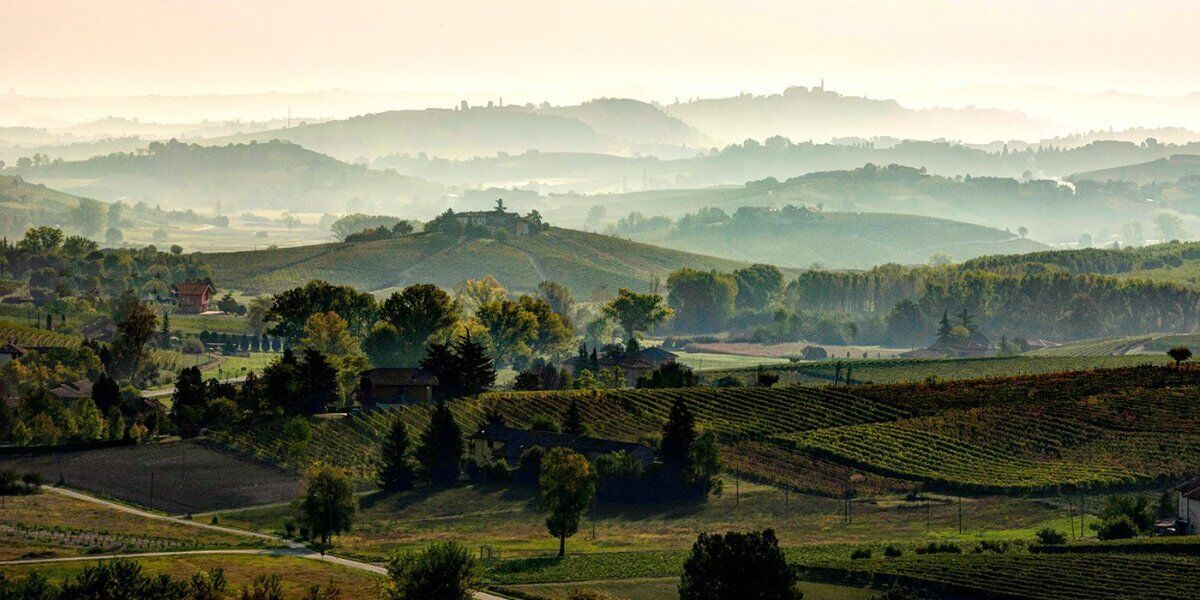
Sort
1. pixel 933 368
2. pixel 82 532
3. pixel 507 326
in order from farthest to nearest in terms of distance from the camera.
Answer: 1. pixel 507 326
2. pixel 933 368
3. pixel 82 532

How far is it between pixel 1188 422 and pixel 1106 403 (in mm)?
6463

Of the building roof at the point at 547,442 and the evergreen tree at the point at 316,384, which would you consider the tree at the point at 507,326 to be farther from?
the building roof at the point at 547,442

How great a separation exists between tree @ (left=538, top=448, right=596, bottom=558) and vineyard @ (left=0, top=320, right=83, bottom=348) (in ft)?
248

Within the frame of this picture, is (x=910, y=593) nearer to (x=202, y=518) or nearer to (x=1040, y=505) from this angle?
(x=1040, y=505)

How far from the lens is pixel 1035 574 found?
60688 millimetres

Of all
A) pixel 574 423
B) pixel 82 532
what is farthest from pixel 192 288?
pixel 82 532

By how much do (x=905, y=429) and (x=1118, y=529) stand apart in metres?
25.2

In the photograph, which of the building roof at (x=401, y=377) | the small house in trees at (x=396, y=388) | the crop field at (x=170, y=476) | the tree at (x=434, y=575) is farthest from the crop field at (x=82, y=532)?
the building roof at (x=401, y=377)

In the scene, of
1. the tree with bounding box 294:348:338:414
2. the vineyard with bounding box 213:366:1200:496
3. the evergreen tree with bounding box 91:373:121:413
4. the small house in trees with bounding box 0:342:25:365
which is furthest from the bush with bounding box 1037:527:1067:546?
the small house in trees with bounding box 0:342:25:365

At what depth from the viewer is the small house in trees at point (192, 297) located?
618 feet

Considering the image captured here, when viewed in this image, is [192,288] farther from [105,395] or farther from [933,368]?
[933,368]

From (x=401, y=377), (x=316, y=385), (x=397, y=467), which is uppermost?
(x=401, y=377)

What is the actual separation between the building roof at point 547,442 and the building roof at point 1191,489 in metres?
27.5

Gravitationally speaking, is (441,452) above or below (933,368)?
below
